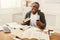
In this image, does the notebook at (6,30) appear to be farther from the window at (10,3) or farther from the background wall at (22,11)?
the window at (10,3)

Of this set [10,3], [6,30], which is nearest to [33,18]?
[6,30]

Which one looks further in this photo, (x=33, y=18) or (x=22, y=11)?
(x=22, y=11)

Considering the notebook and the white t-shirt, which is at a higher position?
the white t-shirt

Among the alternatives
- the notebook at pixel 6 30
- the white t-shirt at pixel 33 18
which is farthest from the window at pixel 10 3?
Result: the notebook at pixel 6 30

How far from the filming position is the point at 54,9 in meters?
3.99

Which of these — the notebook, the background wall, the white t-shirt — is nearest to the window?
the background wall

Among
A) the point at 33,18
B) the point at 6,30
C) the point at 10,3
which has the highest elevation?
the point at 10,3

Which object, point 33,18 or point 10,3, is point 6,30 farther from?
point 10,3

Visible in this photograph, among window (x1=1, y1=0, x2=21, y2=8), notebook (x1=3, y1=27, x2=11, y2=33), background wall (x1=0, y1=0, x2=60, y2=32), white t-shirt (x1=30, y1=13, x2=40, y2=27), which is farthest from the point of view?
window (x1=1, y1=0, x2=21, y2=8)

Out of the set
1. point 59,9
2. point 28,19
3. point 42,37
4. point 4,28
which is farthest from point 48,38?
point 59,9

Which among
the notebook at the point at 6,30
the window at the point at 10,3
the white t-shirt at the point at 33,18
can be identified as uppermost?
the window at the point at 10,3

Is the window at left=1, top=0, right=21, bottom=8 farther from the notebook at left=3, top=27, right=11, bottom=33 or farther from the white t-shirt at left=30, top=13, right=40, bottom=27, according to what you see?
the notebook at left=3, top=27, right=11, bottom=33

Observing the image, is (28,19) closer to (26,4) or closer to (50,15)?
(50,15)

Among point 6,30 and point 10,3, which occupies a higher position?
point 10,3
